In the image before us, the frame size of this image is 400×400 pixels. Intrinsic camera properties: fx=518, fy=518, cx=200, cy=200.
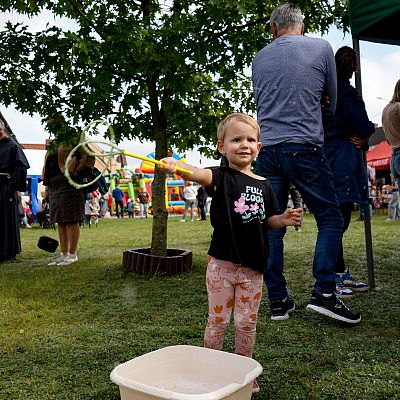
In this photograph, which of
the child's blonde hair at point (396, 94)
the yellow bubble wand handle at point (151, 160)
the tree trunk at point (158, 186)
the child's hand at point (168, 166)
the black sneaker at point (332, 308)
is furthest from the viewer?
the tree trunk at point (158, 186)

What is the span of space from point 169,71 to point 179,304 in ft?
6.41

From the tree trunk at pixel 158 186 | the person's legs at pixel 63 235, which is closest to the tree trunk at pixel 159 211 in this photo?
the tree trunk at pixel 158 186

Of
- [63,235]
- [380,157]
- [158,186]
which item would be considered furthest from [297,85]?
[380,157]

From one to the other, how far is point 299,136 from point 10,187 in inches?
178

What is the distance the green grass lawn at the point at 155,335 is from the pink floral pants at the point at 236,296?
23cm

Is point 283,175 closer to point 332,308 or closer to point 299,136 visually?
point 299,136

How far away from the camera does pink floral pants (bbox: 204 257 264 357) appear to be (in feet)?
7.54

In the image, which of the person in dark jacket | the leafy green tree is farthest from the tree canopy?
the person in dark jacket

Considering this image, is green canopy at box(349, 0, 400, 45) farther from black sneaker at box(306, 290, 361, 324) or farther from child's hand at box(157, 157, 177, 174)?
child's hand at box(157, 157, 177, 174)

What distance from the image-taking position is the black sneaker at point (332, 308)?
3.12 meters

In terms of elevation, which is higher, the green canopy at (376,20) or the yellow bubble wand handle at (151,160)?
the green canopy at (376,20)

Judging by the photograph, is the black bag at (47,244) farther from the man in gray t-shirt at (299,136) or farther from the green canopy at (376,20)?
the green canopy at (376,20)

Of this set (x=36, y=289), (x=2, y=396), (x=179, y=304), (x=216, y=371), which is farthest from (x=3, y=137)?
(x=216, y=371)

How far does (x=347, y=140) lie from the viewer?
3.83m
